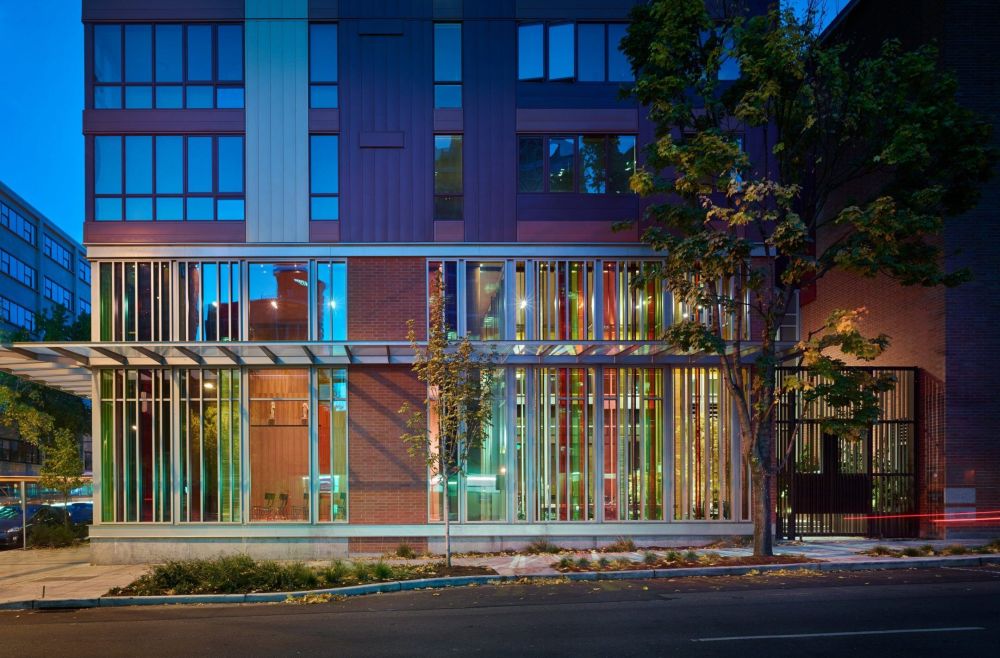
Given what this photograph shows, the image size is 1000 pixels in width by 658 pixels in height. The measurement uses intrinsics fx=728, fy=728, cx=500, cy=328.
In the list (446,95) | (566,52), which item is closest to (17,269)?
(446,95)

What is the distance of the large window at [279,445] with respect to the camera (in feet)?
51.8

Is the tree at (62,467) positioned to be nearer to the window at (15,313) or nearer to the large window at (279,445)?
the large window at (279,445)

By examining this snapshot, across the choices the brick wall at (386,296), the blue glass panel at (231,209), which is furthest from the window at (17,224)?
the brick wall at (386,296)

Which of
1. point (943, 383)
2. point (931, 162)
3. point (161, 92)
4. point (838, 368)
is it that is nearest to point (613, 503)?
point (838, 368)

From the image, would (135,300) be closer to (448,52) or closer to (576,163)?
(448,52)

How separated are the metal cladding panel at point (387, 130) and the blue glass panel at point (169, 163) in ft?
11.7

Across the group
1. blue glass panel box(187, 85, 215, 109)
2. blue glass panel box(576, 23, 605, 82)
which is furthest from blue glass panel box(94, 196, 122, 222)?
blue glass panel box(576, 23, 605, 82)

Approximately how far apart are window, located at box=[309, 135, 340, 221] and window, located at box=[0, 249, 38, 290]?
4365 cm

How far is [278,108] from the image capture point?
15.9m

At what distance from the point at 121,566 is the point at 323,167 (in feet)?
31.0

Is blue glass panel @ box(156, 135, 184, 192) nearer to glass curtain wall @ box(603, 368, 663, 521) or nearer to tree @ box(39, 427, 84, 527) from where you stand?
tree @ box(39, 427, 84, 527)

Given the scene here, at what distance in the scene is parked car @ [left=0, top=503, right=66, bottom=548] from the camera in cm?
1862

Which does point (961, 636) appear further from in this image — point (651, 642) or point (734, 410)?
point (734, 410)

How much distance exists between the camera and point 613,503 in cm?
1588
